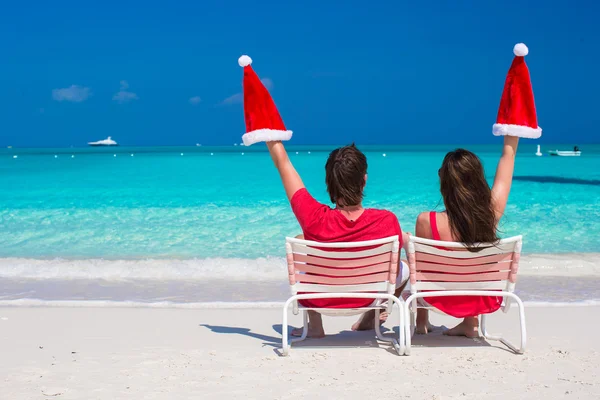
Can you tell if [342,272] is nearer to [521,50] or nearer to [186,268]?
[521,50]

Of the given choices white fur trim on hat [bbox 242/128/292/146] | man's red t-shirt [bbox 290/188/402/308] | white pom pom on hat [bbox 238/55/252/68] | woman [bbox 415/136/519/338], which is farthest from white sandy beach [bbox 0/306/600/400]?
white pom pom on hat [bbox 238/55/252/68]

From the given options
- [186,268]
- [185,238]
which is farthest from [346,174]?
[185,238]

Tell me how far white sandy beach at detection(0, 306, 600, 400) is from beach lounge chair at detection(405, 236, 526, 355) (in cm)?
32

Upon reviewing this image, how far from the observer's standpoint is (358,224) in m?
3.97

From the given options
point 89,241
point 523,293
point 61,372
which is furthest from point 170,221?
point 61,372

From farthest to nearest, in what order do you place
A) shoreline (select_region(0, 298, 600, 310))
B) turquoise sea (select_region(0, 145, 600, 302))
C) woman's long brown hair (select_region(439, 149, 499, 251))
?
1. turquoise sea (select_region(0, 145, 600, 302))
2. shoreline (select_region(0, 298, 600, 310))
3. woman's long brown hair (select_region(439, 149, 499, 251))

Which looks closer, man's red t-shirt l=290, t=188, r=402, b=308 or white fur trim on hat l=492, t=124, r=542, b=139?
man's red t-shirt l=290, t=188, r=402, b=308

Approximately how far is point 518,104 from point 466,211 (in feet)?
2.79

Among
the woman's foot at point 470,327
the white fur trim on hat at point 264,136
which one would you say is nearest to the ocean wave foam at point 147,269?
the woman's foot at point 470,327

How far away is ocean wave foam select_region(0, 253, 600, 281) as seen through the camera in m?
7.75

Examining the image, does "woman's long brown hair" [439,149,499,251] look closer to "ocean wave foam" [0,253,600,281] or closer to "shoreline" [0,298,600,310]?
"shoreline" [0,298,600,310]

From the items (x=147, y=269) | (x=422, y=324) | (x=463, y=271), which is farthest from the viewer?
(x=147, y=269)

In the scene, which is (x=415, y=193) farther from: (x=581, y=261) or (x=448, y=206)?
(x=448, y=206)

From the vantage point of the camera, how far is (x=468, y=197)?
12.6 feet
